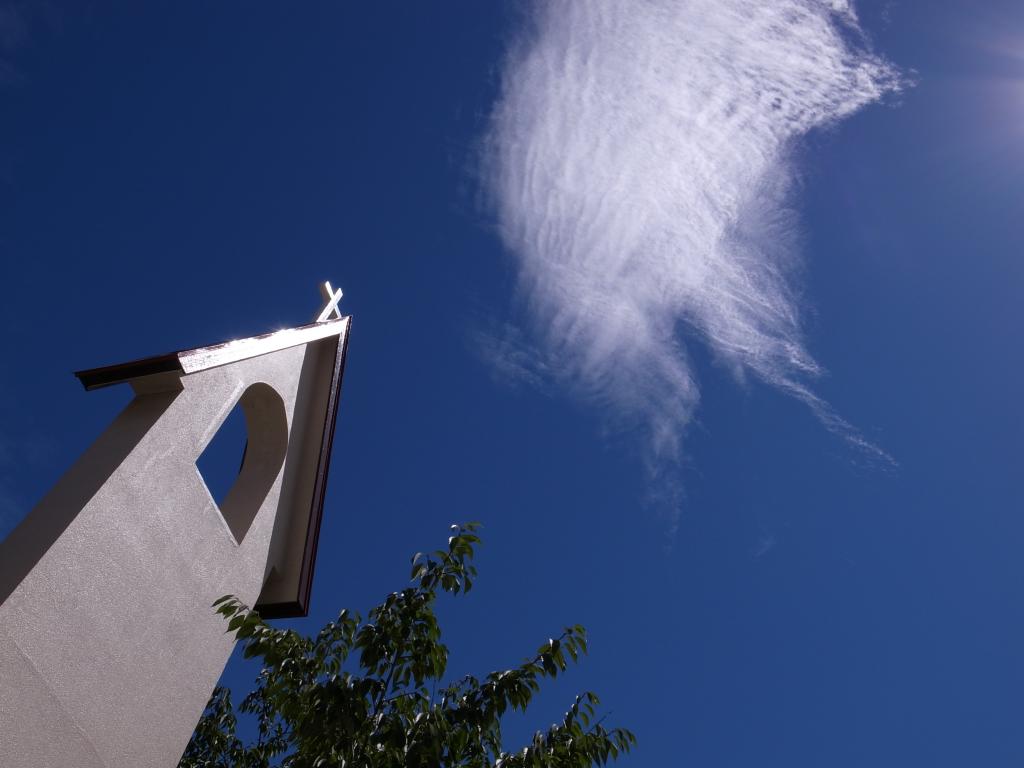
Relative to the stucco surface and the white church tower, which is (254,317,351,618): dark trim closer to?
the white church tower

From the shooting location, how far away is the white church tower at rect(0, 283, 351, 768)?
261 inches

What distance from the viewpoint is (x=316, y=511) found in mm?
11461

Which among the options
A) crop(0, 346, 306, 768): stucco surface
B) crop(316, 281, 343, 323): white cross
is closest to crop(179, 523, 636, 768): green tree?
crop(0, 346, 306, 768): stucco surface

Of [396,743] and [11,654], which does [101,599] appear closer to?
[11,654]

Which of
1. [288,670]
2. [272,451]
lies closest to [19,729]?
[288,670]

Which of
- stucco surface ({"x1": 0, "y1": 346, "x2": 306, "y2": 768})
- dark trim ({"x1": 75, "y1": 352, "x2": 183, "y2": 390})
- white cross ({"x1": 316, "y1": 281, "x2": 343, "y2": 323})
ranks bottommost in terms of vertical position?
stucco surface ({"x1": 0, "y1": 346, "x2": 306, "y2": 768})

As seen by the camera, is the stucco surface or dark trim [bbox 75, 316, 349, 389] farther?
dark trim [bbox 75, 316, 349, 389]

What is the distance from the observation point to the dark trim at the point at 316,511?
11.0 metres

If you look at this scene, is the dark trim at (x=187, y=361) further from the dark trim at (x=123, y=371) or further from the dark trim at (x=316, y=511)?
the dark trim at (x=316, y=511)

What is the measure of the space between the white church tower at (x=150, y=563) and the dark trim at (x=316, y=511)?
0.09 feet

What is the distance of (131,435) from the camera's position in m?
8.13

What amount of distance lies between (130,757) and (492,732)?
11.0 ft

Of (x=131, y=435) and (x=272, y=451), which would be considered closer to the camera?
(x=131, y=435)

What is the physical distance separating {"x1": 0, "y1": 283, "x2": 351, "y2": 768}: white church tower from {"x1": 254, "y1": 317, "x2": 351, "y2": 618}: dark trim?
27 mm
